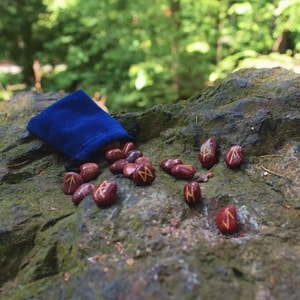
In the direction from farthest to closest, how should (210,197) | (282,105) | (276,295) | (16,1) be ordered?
(16,1) → (282,105) → (210,197) → (276,295)

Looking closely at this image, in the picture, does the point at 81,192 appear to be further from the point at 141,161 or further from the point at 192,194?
the point at 192,194

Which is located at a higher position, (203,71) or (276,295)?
(276,295)

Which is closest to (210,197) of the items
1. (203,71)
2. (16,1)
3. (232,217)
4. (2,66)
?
(232,217)

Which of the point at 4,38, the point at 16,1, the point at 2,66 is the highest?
the point at 16,1

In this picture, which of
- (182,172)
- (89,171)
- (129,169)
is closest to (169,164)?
(182,172)

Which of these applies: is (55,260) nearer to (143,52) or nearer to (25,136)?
(25,136)

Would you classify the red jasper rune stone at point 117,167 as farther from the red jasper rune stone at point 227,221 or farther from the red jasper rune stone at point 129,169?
the red jasper rune stone at point 227,221

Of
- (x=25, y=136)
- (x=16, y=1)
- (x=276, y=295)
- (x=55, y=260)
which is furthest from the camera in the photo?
(x=16, y=1)
